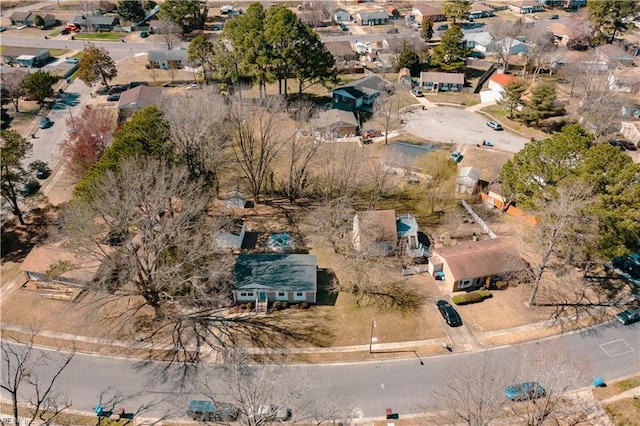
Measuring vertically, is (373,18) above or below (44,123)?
above

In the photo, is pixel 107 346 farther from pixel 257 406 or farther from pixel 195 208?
pixel 257 406

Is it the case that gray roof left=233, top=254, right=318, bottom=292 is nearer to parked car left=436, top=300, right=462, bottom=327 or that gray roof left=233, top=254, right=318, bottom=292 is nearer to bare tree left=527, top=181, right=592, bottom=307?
parked car left=436, top=300, right=462, bottom=327

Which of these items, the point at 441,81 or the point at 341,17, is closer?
the point at 441,81

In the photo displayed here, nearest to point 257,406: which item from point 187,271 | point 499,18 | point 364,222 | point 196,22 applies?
point 187,271

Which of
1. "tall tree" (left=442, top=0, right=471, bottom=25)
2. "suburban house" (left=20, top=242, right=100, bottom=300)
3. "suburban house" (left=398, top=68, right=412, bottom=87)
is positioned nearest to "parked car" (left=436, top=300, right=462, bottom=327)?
"suburban house" (left=20, top=242, right=100, bottom=300)

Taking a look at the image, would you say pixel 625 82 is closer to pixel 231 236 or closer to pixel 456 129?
pixel 456 129

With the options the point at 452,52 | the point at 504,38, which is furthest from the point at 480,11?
the point at 452,52
